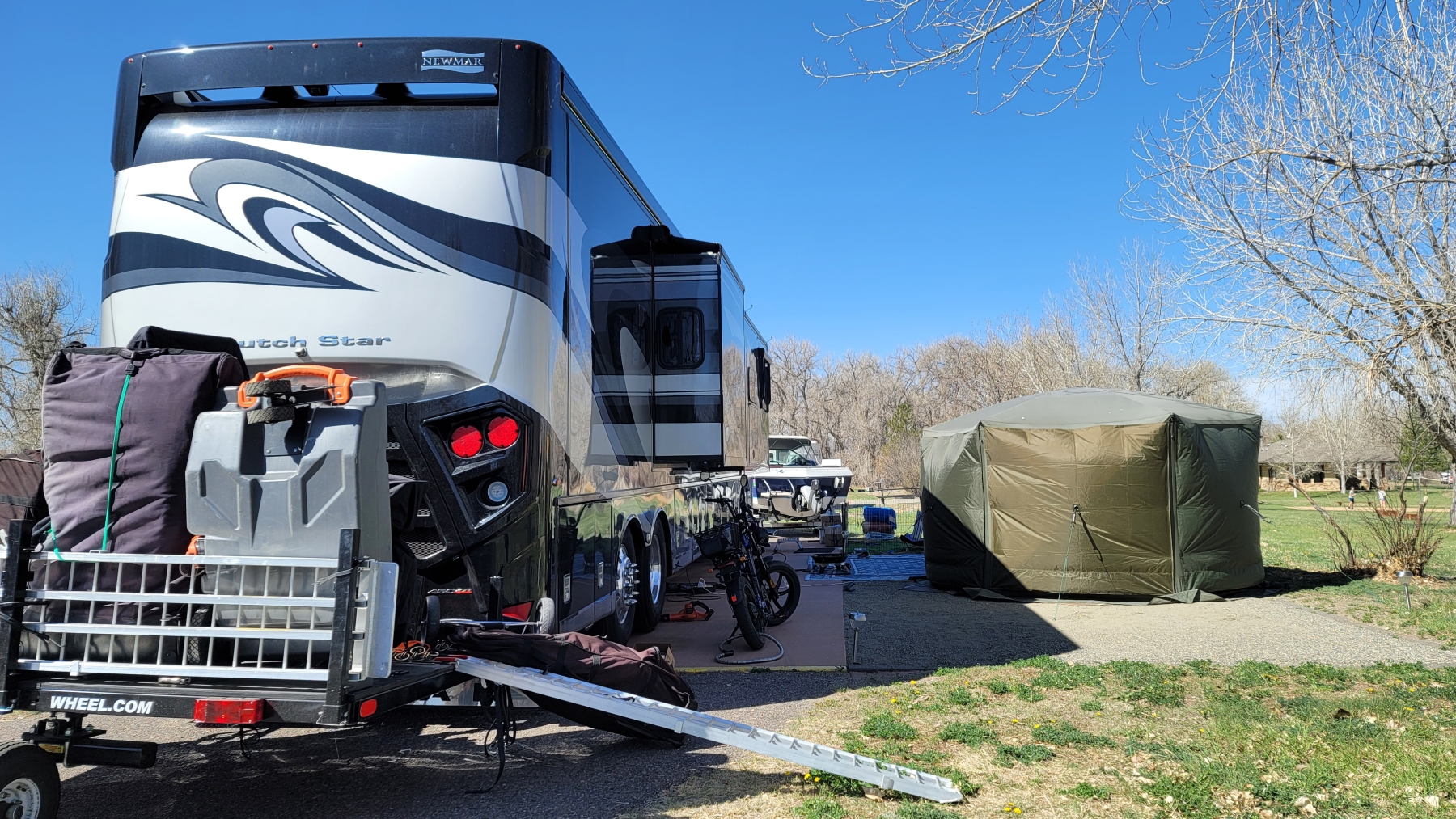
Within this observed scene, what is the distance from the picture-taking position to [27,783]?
10.5ft

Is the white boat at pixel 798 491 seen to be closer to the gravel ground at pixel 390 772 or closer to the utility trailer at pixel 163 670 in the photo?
the gravel ground at pixel 390 772

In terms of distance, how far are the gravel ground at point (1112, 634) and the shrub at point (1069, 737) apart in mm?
1708

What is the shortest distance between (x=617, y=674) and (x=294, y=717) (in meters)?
1.72

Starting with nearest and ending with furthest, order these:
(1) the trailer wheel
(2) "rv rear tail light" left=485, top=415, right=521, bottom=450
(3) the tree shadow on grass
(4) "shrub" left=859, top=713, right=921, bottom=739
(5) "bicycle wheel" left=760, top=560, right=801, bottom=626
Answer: (1) the trailer wheel < (2) "rv rear tail light" left=485, top=415, right=521, bottom=450 < (4) "shrub" left=859, top=713, right=921, bottom=739 < (5) "bicycle wheel" left=760, top=560, right=801, bottom=626 < (3) the tree shadow on grass

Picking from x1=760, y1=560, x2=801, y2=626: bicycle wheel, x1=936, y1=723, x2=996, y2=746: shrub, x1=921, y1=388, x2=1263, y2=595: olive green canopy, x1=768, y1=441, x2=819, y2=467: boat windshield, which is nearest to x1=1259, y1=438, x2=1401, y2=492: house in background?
x1=768, y1=441, x2=819, y2=467: boat windshield

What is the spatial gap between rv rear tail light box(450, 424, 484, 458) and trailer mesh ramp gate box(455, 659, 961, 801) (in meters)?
1.09

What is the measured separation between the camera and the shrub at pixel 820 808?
3.81m

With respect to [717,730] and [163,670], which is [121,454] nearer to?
[163,670]

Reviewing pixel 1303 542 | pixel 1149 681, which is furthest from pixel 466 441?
pixel 1303 542

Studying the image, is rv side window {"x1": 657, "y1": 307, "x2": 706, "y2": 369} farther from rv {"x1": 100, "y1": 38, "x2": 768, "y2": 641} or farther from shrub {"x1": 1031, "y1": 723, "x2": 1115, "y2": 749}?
shrub {"x1": 1031, "y1": 723, "x2": 1115, "y2": 749}

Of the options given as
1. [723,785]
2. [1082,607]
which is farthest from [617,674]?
[1082,607]

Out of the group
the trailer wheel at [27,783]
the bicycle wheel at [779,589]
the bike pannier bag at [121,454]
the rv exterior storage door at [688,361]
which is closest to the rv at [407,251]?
the bike pannier bag at [121,454]

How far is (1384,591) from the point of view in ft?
33.9

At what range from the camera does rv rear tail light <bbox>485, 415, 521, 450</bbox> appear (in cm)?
467
